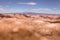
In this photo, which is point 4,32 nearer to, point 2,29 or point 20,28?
point 2,29

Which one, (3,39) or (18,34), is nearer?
(3,39)

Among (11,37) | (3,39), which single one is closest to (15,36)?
(11,37)

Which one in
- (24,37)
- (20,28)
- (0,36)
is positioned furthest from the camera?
(20,28)

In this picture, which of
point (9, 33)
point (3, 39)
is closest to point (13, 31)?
point (9, 33)

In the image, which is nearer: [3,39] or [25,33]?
[3,39]

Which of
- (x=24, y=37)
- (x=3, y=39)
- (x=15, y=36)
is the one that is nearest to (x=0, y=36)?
(x=3, y=39)

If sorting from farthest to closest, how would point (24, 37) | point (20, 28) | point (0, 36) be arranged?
point (20, 28) → point (24, 37) → point (0, 36)

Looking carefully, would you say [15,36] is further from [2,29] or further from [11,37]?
[2,29]

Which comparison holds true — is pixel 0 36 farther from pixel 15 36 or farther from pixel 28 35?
pixel 28 35
